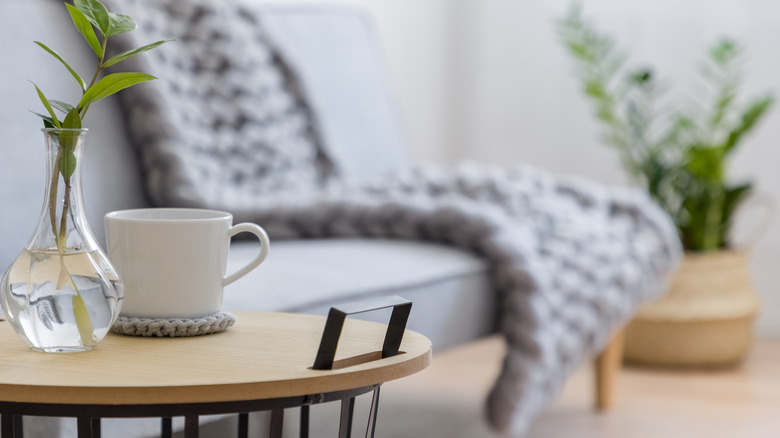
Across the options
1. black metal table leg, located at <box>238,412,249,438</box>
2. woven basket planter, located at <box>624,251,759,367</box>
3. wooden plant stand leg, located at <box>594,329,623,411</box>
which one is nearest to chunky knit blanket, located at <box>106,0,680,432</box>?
wooden plant stand leg, located at <box>594,329,623,411</box>

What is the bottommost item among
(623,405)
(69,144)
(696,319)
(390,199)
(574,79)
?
(623,405)

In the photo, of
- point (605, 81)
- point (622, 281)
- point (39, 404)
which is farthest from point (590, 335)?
point (39, 404)

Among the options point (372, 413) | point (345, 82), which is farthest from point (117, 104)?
point (372, 413)

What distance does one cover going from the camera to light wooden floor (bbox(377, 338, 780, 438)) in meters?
1.75

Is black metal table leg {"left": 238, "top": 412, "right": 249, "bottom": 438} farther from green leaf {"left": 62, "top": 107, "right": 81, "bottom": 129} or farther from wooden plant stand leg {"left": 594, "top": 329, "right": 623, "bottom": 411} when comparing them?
wooden plant stand leg {"left": 594, "top": 329, "right": 623, "bottom": 411}

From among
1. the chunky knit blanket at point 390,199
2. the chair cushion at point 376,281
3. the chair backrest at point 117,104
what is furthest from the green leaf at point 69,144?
the chunky knit blanket at point 390,199

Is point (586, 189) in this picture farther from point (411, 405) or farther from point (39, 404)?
point (39, 404)

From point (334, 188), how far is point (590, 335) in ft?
1.59

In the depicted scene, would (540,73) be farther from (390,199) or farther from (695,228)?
(390,199)

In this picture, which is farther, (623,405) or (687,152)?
(687,152)

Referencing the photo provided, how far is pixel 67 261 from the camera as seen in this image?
0.61 meters

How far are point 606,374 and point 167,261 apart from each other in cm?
137

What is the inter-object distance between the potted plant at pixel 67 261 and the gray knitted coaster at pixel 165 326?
0.12ft

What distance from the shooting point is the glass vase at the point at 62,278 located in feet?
1.96
